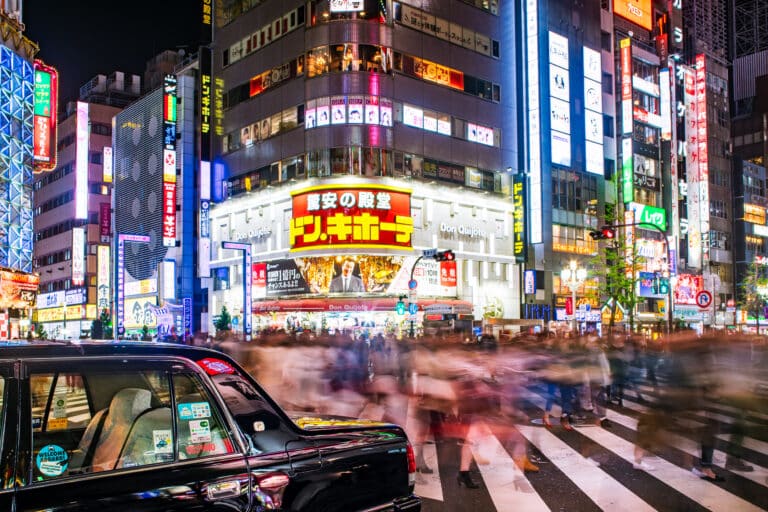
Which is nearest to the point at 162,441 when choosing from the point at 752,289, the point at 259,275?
the point at 259,275

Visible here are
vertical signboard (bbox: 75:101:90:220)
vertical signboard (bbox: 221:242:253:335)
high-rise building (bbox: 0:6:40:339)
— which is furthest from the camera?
vertical signboard (bbox: 75:101:90:220)

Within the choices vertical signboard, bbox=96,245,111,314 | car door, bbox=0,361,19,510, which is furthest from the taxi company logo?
car door, bbox=0,361,19,510

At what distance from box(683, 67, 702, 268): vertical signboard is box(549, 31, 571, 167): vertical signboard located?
750 inches

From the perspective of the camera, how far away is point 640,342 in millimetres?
15359

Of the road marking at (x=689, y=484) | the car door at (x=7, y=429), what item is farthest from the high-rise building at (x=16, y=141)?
the car door at (x=7, y=429)

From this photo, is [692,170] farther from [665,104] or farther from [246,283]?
[246,283]

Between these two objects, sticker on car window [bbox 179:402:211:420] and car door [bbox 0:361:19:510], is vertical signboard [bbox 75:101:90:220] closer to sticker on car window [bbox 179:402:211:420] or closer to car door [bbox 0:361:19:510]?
sticker on car window [bbox 179:402:211:420]

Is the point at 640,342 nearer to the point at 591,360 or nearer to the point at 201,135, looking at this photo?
the point at 591,360

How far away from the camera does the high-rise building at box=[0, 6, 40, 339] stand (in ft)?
130

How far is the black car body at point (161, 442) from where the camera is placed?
A: 2.85 m

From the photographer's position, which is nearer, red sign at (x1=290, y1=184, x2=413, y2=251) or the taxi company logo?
red sign at (x1=290, y1=184, x2=413, y2=251)

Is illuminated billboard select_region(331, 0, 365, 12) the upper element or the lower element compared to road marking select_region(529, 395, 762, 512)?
upper

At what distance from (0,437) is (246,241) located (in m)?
45.0

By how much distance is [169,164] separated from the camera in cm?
5103
